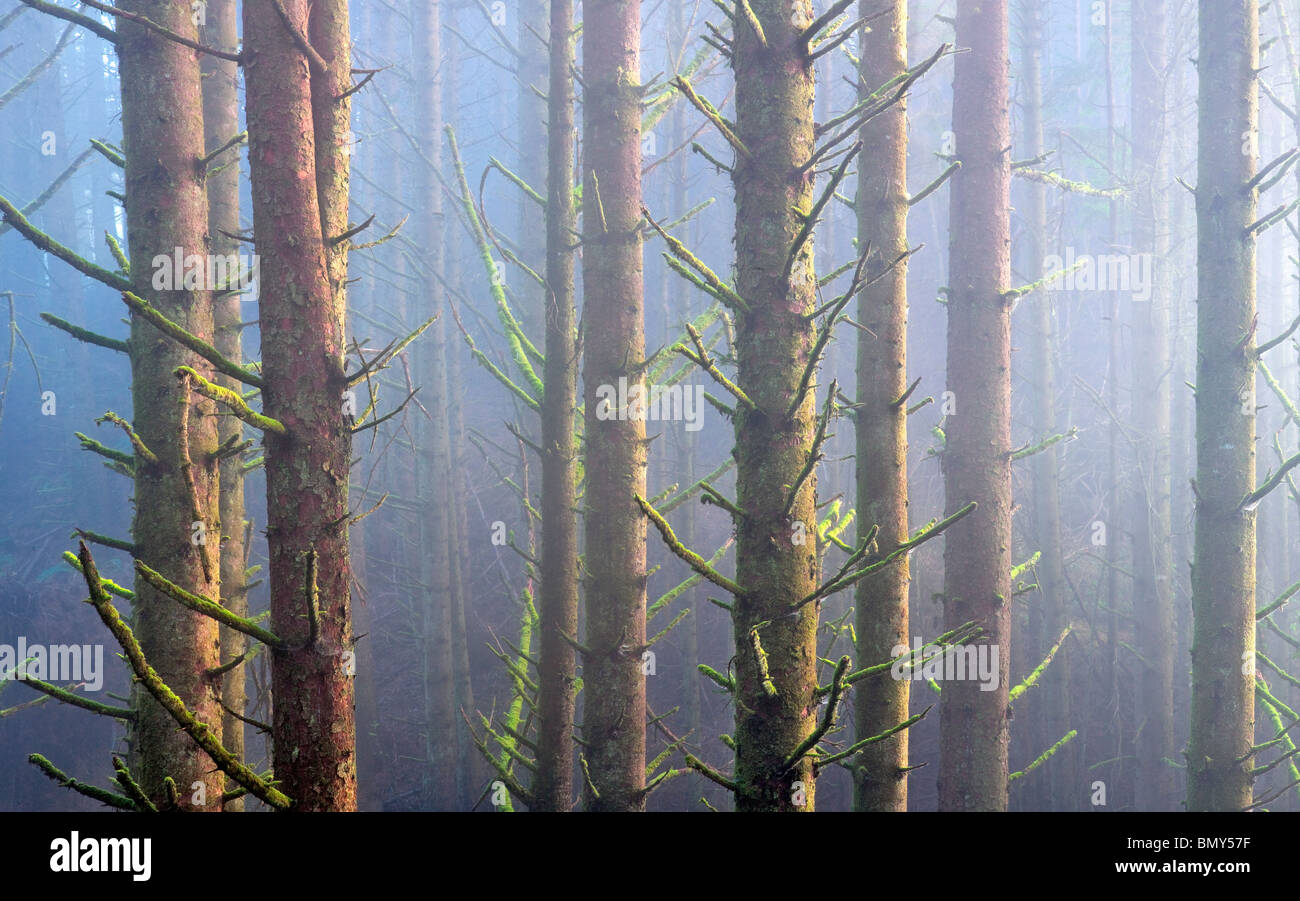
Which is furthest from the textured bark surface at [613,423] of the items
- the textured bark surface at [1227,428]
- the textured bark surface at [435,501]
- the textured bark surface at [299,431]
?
the textured bark surface at [435,501]

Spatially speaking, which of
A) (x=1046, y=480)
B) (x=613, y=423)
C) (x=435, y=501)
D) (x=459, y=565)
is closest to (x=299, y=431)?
(x=613, y=423)

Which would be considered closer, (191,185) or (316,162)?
(316,162)

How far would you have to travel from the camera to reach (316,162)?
2.82 metres

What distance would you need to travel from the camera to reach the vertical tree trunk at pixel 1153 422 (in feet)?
36.7

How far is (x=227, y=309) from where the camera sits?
5168 millimetres

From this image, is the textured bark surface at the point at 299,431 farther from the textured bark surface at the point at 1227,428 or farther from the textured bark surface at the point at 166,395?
the textured bark surface at the point at 1227,428

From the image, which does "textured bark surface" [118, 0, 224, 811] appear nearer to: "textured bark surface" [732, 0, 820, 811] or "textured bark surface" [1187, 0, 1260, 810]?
"textured bark surface" [732, 0, 820, 811]

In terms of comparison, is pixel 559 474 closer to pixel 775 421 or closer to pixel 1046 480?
pixel 775 421

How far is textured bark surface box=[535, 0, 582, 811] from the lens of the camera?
4.70 meters

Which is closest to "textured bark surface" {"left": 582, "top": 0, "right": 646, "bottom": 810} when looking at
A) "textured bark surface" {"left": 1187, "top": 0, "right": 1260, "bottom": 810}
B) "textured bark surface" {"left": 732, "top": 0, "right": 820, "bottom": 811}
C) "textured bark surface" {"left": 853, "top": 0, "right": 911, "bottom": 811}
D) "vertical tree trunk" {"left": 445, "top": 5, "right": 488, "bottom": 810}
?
"textured bark surface" {"left": 853, "top": 0, "right": 911, "bottom": 811}
